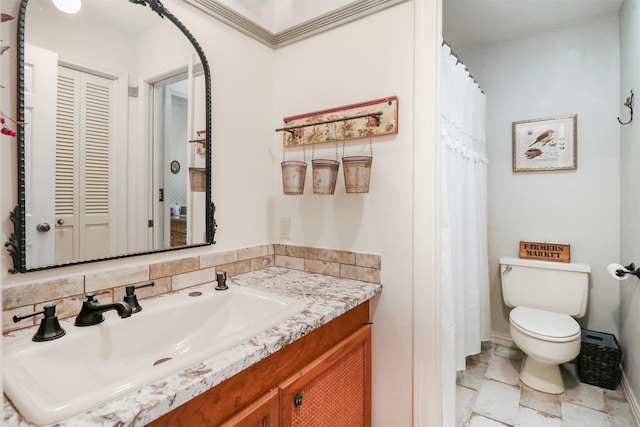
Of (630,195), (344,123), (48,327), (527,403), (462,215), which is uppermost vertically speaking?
(344,123)

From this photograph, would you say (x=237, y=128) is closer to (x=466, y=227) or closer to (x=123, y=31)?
(x=123, y=31)

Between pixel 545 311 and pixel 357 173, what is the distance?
6.17 ft

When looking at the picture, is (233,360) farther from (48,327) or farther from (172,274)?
(172,274)

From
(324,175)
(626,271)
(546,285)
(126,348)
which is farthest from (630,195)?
(126,348)

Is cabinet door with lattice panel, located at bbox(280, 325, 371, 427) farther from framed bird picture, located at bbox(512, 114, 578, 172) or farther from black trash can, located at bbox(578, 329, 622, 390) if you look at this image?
framed bird picture, located at bbox(512, 114, 578, 172)

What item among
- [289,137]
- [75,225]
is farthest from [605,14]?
[75,225]

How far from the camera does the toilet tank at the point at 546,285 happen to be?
2.20m

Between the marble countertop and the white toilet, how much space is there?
49.8 inches

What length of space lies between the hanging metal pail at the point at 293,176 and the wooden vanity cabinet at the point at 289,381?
597 millimetres

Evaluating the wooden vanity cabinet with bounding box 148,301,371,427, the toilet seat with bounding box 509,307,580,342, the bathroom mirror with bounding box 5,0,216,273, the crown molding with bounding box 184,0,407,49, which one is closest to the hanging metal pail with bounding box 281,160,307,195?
the bathroom mirror with bounding box 5,0,216,273

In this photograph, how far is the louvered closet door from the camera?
1.04 m

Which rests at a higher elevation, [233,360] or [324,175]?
[324,175]

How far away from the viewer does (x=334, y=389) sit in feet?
3.88

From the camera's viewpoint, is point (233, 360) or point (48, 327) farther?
point (48, 327)
